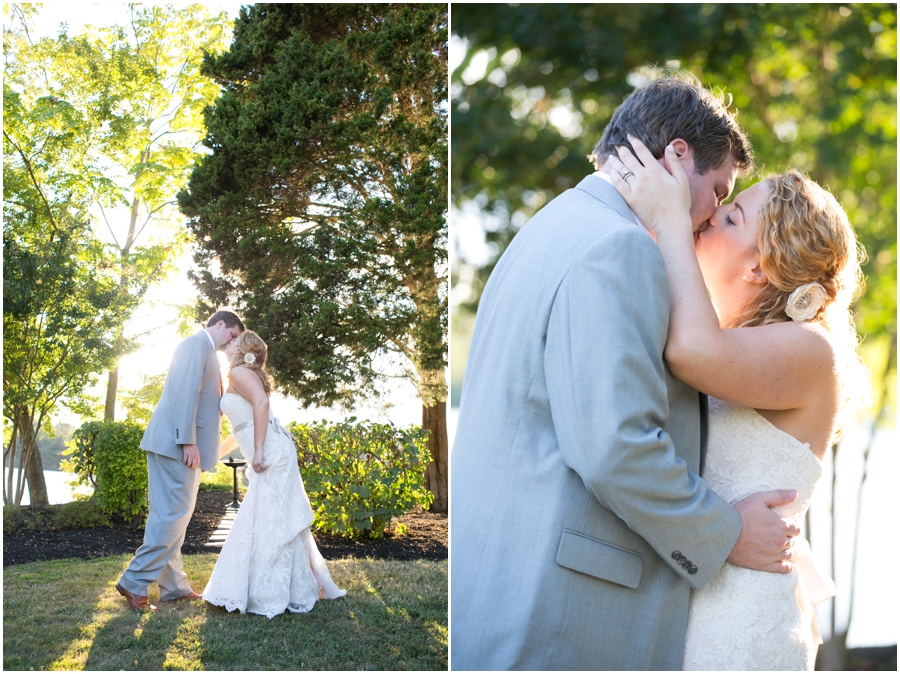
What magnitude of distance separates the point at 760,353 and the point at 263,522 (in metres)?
1.94

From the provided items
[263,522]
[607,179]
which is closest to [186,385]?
[263,522]

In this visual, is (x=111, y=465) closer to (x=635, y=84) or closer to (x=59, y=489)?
(x=59, y=489)

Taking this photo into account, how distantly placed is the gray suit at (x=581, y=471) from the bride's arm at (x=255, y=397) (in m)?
1.26

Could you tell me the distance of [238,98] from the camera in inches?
108

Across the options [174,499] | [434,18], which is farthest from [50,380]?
[434,18]

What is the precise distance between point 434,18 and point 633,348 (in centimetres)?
205

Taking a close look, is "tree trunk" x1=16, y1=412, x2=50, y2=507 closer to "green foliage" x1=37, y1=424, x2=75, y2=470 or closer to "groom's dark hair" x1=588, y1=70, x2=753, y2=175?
"green foliage" x1=37, y1=424, x2=75, y2=470

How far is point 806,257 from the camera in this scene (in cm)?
179

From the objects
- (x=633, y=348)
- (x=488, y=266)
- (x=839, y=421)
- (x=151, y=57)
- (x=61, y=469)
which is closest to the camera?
(x=633, y=348)

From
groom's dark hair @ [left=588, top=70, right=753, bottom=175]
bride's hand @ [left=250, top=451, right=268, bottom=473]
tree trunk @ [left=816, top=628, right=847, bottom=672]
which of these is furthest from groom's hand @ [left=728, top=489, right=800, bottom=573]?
tree trunk @ [left=816, top=628, right=847, bottom=672]

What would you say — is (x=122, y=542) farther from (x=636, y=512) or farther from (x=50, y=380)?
(x=636, y=512)

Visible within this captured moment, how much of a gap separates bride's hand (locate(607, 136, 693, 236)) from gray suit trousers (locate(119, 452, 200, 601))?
185cm

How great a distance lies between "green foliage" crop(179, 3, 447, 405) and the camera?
2.72m

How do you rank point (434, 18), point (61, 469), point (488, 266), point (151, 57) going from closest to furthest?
point (61, 469)
point (151, 57)
point (434, 18)
point (488, 266)
